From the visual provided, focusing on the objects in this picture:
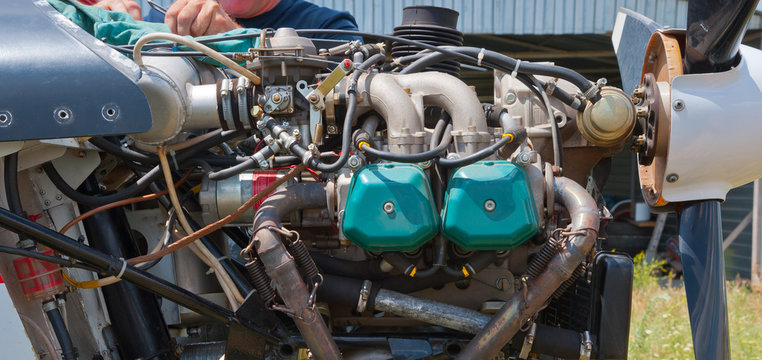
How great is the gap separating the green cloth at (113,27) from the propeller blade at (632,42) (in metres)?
1.44

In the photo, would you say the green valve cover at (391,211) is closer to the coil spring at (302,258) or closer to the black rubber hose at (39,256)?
the coil spring at (302,258)

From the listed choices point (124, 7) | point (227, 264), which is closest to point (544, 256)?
point (227, 264)

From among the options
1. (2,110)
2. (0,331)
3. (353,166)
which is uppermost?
(2,110)

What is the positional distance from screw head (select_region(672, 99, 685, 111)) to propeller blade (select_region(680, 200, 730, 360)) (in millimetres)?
336

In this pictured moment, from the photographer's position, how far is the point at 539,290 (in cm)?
192

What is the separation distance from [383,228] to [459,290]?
486 millimetres

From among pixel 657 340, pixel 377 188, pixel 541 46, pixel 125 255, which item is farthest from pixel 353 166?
pixel 541 46

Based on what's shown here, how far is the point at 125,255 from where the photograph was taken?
7.41ft

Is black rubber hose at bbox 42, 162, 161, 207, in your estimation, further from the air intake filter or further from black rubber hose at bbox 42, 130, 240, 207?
the air intake filter

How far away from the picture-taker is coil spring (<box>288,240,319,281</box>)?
193 cm

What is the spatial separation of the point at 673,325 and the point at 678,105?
3.43 meters

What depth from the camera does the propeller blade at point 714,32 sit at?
6.35 feet

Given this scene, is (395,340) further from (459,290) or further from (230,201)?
(230,201)

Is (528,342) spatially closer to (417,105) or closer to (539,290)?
(539,290)
